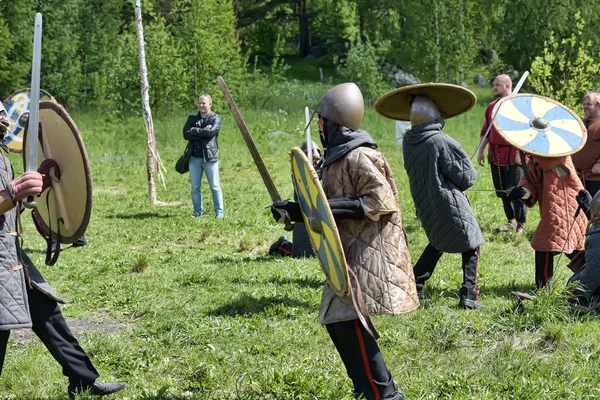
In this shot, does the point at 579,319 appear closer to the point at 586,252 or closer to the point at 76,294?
the point at 586,252

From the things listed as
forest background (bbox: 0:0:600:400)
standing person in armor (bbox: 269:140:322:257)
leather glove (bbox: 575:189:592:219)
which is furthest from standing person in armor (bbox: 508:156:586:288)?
standing person in armor (bbox: 269:140:322:257)

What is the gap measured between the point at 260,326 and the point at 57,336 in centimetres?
200

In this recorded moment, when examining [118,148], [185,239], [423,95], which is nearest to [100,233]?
[185,239]

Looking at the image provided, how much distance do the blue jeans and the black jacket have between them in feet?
0.37

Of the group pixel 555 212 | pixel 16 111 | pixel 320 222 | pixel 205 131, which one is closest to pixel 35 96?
pixel 320 222

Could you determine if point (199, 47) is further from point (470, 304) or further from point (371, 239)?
point (371, 239)

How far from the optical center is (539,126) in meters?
6.91

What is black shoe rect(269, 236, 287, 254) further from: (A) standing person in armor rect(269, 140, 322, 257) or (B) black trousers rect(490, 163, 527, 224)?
(B) black trousers rect(490, 163, 527, 224)

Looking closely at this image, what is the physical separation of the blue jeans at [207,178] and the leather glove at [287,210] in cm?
783

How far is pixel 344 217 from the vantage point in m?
4.23

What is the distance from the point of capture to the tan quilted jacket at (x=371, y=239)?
14.0ft

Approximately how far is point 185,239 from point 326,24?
35.9 metres

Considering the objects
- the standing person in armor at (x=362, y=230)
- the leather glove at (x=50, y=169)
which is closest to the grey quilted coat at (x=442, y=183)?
the standing person in armor at (x=362, y=230)

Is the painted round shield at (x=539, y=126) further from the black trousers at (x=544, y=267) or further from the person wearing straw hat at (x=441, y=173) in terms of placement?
the black trousers at (x=544, y=267)
